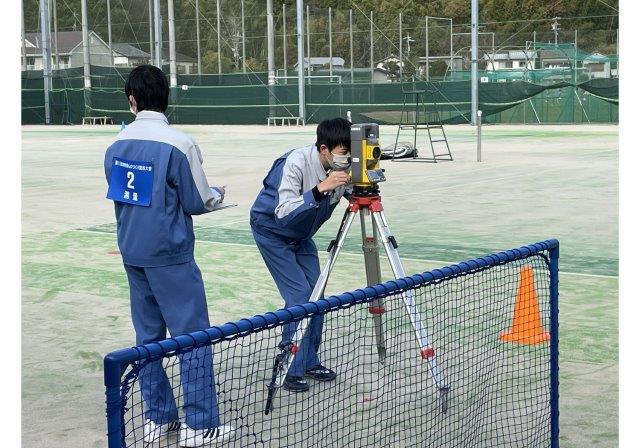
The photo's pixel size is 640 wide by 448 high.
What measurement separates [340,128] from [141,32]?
46.1 meters

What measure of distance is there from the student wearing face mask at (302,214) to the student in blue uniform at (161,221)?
57cm

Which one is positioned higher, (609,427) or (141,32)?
(141,32)

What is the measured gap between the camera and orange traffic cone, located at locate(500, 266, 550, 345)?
5.87 metres

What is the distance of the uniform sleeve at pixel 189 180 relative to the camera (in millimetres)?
4656

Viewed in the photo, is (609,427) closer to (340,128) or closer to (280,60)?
(340,128)

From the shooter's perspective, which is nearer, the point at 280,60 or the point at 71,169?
the point at 71,169

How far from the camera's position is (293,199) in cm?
530

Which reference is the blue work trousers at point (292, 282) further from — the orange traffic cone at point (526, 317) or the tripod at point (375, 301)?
the orange traffic cone at point (526, 317)

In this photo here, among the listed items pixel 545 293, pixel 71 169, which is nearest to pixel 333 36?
pixel 71 169

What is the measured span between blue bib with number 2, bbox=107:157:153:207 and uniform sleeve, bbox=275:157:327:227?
868 millimetres

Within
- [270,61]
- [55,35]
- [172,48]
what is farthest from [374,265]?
[55,35]

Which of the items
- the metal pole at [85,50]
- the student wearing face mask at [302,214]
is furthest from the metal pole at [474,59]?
the student wearing face mask at [302,214]

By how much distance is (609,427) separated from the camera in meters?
5.13

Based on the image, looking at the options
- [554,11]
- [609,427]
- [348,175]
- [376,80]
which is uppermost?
[554,11]
